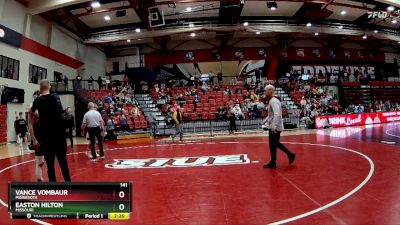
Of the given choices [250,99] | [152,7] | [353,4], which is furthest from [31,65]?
[353,4]

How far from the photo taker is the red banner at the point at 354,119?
63.9 ft

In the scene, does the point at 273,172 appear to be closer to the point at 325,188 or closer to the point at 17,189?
the point at 325,188

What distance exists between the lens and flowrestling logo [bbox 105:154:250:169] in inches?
307

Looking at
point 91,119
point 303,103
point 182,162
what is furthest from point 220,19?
point 182,162

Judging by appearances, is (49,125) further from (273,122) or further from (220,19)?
(220,19)

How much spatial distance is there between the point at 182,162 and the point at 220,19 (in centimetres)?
1950

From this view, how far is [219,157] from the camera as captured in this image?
8.80m

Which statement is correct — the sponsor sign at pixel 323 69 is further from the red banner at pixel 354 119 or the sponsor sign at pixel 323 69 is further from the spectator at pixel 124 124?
the spectator at pixel 124 124

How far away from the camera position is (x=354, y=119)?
832 inches

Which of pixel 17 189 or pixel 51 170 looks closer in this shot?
pixel 17 189

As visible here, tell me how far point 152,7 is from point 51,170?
57.7 ft

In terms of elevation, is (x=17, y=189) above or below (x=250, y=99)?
below

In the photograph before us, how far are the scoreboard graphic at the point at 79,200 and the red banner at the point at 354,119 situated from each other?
1819cm

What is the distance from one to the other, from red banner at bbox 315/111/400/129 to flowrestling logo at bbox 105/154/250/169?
12218mm
